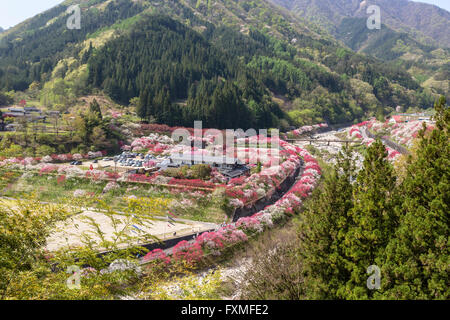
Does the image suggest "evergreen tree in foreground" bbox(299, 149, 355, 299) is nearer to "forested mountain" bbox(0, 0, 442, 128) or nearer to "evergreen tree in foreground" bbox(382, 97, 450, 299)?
"evergreen tree in foreground" bbox(382, 97, 450, 299)

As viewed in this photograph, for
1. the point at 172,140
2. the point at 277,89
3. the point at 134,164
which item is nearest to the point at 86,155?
the point at 134,164

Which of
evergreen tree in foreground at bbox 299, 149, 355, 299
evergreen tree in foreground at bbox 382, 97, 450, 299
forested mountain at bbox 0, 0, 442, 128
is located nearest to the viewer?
evergreen tree in foreground at bbox 382, 97, 450, 299

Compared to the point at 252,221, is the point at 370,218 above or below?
above

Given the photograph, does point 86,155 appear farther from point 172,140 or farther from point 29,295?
point 29,295

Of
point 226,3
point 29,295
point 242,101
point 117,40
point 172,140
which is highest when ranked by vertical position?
point 226,3

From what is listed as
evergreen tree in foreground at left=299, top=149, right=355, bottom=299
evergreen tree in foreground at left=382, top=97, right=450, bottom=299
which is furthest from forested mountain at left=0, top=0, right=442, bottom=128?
evergreen tree in foreground at left=382, top=97, right=450, bottom=299

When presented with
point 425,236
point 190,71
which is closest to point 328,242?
point 425,236

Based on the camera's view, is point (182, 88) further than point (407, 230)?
Yes
